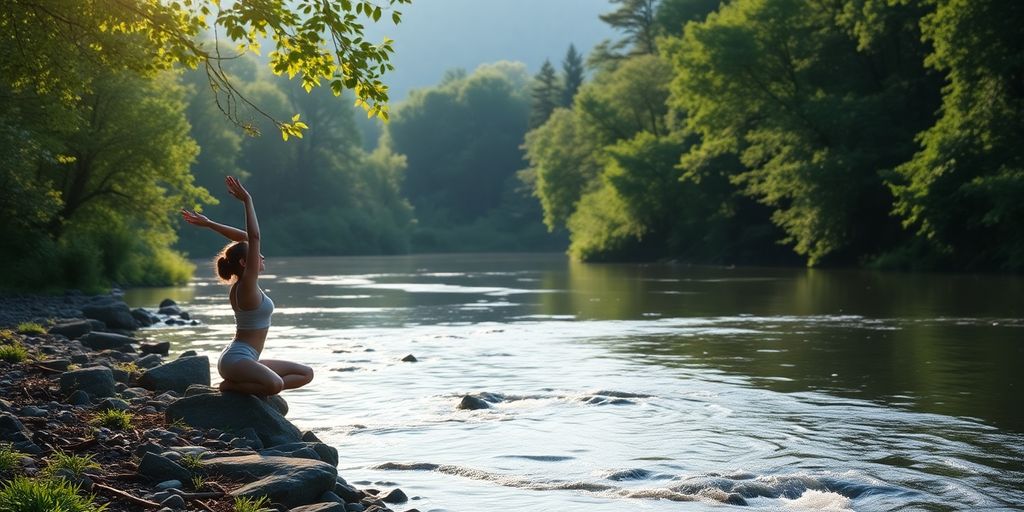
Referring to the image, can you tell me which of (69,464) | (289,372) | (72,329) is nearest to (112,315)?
(72,329)

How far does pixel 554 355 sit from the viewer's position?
19297 mm

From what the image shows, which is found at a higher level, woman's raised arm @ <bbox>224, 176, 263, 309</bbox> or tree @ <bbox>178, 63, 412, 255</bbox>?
tree @ <bbox>178, 63, 412, 255</bbox>

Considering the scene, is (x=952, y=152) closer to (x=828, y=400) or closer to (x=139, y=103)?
(x=139, y=103)

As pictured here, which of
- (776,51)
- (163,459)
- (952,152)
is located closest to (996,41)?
(952,152)

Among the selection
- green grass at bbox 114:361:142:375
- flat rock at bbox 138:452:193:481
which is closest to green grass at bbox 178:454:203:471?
flat rock at bbox 138:452:193:481

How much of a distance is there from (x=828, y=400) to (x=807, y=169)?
3726cm

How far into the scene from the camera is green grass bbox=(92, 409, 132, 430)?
988 centimetres

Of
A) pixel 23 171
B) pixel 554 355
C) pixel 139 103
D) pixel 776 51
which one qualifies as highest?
pixel 776 51

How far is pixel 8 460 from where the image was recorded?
24.9 feet

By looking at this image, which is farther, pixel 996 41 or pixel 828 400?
pixel 996 41

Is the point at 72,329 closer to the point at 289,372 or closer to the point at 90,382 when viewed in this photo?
the point at 90,382

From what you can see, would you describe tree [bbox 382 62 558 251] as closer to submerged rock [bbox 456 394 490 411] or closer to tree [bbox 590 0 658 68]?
tree [bbox 590 0 658 68]

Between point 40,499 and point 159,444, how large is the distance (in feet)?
8.87

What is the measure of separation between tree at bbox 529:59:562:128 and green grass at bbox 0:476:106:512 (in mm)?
108740
